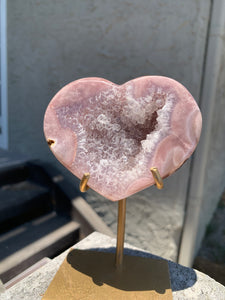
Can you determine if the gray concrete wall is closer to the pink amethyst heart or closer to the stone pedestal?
the stone pedestal

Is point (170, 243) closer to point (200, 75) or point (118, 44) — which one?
point (200, 75)

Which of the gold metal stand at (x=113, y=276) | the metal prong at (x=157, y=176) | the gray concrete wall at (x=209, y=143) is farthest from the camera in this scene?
the gray concrete wall at (x=209, y=143)

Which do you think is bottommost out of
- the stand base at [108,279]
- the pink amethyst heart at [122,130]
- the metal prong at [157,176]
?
the stand base at [108,279]

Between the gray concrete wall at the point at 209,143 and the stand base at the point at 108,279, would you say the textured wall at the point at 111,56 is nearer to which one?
the gray concrete wall at the point at 209,143

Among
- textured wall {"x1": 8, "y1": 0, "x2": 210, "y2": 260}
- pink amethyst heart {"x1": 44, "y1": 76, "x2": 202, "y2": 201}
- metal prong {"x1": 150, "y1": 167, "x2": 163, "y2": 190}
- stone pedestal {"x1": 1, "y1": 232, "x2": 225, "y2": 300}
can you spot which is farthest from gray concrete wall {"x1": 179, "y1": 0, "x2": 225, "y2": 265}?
metal prong {"x1": 150, "y1": 167, "x2": 163, "y2": 190}

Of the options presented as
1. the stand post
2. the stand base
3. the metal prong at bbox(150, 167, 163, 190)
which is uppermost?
the metal prong at bbox(150, 167, 163, 190)

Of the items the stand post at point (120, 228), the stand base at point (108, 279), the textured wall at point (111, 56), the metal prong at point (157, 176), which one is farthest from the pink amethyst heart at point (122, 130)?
the textured wall at point (111, 56)

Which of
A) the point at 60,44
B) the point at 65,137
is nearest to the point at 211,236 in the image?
the point at 65,137

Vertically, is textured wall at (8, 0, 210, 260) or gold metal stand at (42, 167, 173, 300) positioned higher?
textured wall at (8, 0, 210, 260)

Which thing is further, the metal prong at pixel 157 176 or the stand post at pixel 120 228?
the stand post at pixel 120 228
